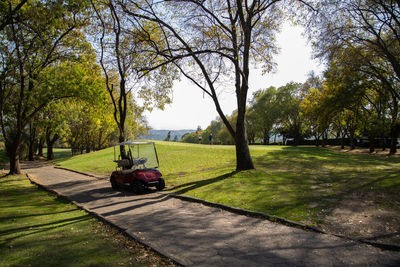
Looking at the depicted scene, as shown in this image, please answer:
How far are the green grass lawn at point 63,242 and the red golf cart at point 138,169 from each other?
304cm

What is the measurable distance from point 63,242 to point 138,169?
20.1ft

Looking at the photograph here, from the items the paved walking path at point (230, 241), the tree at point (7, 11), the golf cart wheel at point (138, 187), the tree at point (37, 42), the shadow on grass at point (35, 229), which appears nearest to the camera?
the paved walking path at point (230, 241)

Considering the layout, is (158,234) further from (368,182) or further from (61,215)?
(368,182)

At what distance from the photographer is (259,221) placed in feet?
22.2

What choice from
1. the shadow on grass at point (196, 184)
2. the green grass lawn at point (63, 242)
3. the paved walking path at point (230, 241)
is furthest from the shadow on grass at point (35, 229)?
the shadow on grass at point (196, 184)

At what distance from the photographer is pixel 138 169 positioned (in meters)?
11.6

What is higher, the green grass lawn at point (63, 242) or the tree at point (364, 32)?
the tree at point (364, 32)

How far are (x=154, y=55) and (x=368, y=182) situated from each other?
40.4ft

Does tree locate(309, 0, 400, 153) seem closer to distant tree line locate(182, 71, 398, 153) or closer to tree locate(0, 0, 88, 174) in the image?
distant tree line locate(182, 71, 398, 153)

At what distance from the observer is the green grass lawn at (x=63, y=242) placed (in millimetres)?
4523

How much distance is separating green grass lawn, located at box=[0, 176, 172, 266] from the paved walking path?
39 cm

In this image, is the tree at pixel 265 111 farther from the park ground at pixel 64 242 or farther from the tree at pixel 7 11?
the park ground at pixel 64 242

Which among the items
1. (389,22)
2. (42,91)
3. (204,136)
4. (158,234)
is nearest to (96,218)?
(158,234)

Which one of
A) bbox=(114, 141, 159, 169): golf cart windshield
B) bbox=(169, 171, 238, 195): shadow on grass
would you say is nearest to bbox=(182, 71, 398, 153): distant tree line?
bbox=(169, 171, 238, 195): shadow on grass
